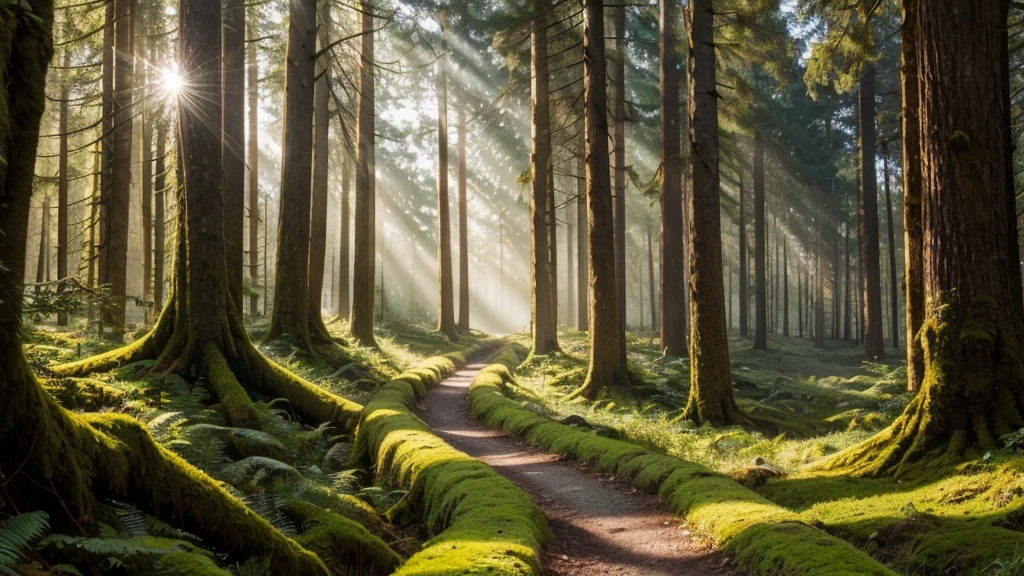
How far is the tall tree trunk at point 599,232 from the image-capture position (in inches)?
612

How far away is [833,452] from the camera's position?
376 inches

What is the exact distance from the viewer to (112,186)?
1562 cm

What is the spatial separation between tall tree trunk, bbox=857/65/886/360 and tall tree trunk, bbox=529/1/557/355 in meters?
12.5

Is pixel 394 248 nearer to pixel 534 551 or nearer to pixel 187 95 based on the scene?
pixel 187 95

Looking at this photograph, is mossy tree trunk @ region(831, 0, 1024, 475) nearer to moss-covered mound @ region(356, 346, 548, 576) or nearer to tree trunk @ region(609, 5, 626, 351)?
moss-covered mound @ region(356, 346, 548, 576)

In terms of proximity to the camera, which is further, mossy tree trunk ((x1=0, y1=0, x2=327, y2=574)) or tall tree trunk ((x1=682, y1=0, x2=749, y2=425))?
tall tree trunk ((x1=682, y1=0, x2=749, y2=425))

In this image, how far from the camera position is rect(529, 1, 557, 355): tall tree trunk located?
72.5 feet

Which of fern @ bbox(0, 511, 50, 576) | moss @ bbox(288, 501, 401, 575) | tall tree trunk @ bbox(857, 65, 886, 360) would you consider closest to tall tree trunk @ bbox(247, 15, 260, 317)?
moss @ bbox(288, 501, 401, 575)

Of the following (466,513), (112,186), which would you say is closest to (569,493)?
(466,513)

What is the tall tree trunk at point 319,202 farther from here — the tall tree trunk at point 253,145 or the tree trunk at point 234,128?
the tree trunk at point 234,128

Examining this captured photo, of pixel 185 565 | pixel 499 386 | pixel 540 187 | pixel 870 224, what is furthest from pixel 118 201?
pixel 870 224

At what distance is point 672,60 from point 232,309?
1766 centimetres

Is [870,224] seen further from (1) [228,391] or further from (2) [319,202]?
(1) [228,391]

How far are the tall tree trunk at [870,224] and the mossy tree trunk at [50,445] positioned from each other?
26.6m
